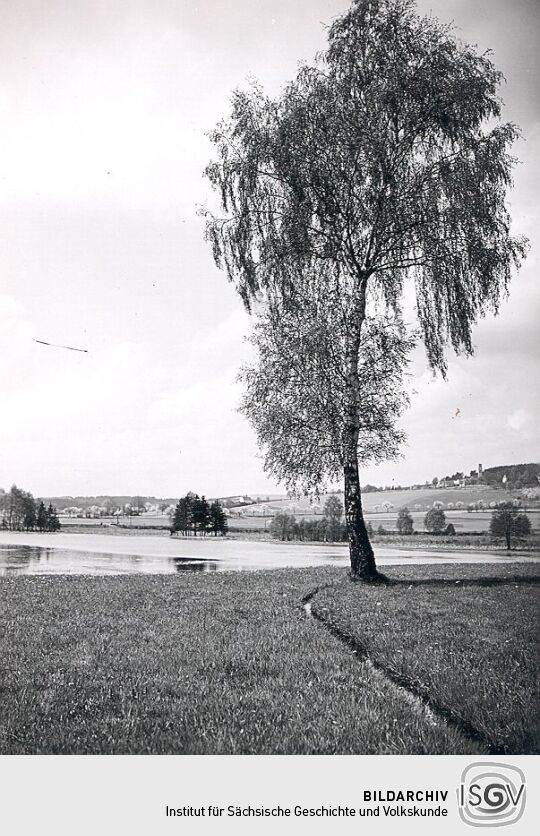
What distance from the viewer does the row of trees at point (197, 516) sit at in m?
8.77

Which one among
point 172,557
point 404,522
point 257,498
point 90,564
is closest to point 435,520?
point 404,522

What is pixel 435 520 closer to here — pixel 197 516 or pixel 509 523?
pixel 509 523

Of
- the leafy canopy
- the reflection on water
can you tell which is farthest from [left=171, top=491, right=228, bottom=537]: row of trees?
the reflection on water

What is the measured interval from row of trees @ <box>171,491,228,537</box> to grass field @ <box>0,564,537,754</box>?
1280mm

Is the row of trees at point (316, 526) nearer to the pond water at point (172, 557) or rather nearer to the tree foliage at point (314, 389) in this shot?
Answer: the pond water at point (172, 557)

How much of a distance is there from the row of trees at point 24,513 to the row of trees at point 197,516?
188 cm

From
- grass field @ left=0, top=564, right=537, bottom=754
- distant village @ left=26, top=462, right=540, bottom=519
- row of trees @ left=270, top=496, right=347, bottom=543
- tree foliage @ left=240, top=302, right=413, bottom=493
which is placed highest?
tree foliage @ left=240, top=302, right=413, bottom=493

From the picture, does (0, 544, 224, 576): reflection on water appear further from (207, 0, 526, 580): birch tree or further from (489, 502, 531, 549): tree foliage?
(489, 502, 531, 549): tree foliage

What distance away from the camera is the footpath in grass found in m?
4.27

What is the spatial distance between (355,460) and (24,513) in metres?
6.28

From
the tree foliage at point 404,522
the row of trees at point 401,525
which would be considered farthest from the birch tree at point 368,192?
the row of trees at point 401,525

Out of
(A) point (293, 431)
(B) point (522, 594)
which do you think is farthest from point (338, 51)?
(B) point (522, 594)
